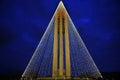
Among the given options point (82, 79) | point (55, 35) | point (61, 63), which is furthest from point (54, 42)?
point (82, 79)

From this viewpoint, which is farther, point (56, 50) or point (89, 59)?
point (56, 50)

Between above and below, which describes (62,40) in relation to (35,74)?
above

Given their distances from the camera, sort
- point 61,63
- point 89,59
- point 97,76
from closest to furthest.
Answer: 1. point 97,76
2. point 89,59
3. point 61,63

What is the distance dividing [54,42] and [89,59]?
436 cm

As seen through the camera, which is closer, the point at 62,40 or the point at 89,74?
the point at 89,74

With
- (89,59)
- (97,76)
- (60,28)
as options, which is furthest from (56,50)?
(97,76)

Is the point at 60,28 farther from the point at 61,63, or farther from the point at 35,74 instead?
the point at 35,74

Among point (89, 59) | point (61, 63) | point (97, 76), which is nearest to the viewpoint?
point (97, 76)

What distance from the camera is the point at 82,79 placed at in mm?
18453

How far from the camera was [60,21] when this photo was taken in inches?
919

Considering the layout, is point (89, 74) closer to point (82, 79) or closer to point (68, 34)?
point (82, 79)

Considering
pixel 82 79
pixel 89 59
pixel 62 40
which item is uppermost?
pixel 62 40

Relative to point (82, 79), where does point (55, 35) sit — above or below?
above

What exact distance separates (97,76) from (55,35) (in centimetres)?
656
